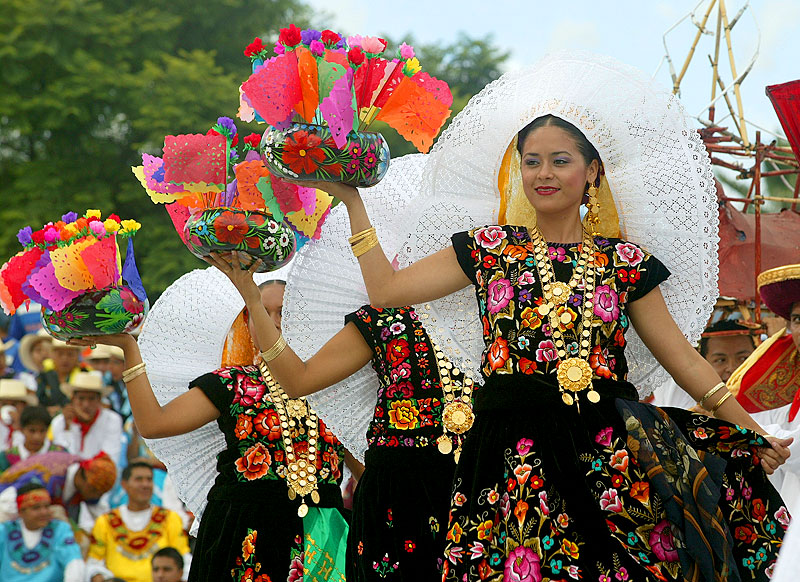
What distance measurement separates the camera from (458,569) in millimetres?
2949

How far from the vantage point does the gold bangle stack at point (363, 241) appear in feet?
10.5

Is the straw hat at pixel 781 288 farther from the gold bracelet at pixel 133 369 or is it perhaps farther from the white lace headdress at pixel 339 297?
the gold bracelet at pixel 133 369

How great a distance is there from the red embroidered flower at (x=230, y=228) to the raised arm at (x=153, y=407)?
2.64ft

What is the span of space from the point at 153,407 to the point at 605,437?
1.90 m

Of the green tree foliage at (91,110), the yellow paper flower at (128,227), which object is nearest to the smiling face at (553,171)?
the yellow paper flower at (128,227)

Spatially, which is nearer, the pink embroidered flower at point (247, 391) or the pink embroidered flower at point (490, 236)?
the pink embroidered flower at point (490, 236)

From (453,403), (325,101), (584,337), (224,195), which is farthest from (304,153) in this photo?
(453,403)

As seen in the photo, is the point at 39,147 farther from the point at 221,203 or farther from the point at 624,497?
the point at 624,497

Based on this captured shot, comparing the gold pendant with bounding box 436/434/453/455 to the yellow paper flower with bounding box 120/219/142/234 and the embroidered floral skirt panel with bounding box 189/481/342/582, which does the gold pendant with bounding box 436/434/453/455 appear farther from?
the yellow paper flower with bounding box 120/219/142/234

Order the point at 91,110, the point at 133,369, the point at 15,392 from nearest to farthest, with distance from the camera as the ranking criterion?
1. the point at 133,369
2. the point at 15,392
3. the point at 91,110

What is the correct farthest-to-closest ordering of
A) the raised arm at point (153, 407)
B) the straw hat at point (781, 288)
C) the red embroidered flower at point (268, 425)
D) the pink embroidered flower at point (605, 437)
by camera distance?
the red embroidered flower at point (268, 425), the straw hat at point (781, 288), the raised arm at point (153, 407), the pink embroidered flower at point (605, 437)

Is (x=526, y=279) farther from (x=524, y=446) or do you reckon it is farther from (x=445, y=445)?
(x=445, y=445)

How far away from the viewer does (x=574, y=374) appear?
9.83 feet

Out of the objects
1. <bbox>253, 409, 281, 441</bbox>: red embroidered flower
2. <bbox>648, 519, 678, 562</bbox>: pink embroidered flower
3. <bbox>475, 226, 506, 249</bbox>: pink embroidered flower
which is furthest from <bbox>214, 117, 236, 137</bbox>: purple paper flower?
<bbox>648, 519, 678, 562</bbox>: pink embroidered flower
